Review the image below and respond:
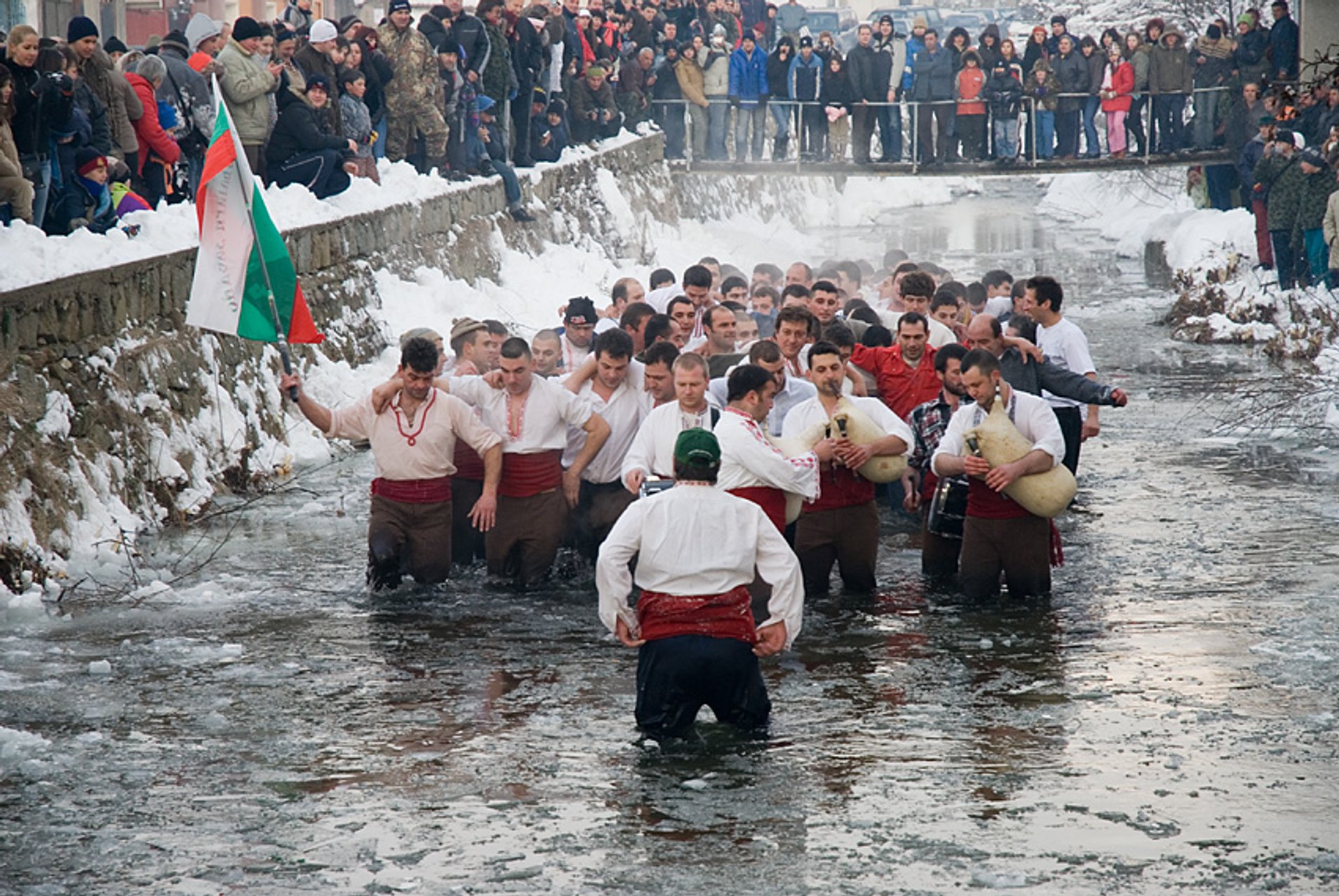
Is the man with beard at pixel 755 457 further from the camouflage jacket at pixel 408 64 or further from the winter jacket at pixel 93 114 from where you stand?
the camouflage jacket at pixel 408 64

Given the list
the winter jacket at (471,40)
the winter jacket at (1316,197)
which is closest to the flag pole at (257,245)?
the winter jacket at (471,40)

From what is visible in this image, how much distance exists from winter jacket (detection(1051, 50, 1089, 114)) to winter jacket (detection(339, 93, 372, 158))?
1389 cm

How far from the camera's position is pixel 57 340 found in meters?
11.2

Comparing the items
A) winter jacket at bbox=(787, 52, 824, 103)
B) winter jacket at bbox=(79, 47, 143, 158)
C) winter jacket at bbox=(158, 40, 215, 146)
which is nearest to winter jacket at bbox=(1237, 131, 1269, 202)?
winter jacket at bbox=(787, 52, 824, 103)

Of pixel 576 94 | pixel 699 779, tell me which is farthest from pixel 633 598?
pixel 576 94

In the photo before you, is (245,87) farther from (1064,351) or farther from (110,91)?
(1064,351)

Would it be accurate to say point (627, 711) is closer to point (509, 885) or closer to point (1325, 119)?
point (509, 885)

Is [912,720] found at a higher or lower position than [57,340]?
lower

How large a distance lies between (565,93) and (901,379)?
52.2ft

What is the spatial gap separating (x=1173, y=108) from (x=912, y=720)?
73.9ft

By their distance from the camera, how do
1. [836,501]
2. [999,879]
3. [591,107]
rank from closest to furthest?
[999,879] < [836,501] < [591,107]

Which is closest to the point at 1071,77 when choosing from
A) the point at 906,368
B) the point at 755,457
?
the point at 906,368

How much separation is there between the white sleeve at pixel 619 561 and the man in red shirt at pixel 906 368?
492 centimetres

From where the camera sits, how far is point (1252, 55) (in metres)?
27.3
